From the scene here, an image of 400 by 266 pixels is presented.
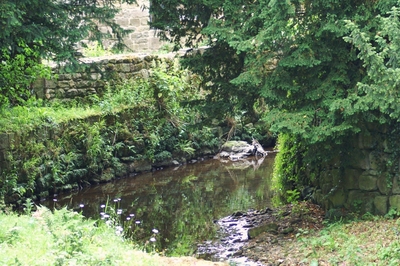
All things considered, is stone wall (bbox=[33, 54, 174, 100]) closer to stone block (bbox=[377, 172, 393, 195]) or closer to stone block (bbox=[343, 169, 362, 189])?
stone block (bbox=[343, 169, 362, 189])

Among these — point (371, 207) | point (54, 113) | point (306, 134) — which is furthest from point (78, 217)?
point (54, 113)

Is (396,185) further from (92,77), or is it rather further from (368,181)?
(92,77)

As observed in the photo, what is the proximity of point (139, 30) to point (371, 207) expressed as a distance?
44.9 feet

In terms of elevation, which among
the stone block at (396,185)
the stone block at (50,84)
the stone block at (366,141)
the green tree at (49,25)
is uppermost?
the green tree at (49,25)

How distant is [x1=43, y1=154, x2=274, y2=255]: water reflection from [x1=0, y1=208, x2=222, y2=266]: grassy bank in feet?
5.69

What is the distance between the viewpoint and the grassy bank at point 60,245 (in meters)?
4.68

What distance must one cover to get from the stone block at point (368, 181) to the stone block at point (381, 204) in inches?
6.6

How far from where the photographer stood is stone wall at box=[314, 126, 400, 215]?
7.71 m

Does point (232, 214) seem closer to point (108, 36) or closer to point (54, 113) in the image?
point (108, 36)

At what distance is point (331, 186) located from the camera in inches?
346

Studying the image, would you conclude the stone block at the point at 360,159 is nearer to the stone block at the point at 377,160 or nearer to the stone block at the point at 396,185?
the stone block at the point at 377,160

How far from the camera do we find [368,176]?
8016 millimetres

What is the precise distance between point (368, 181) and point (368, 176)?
7 centimetres

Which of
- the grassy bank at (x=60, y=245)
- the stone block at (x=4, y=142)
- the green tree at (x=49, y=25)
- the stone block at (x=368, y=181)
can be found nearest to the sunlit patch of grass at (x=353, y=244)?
the stone block at (x=368, y=181)
